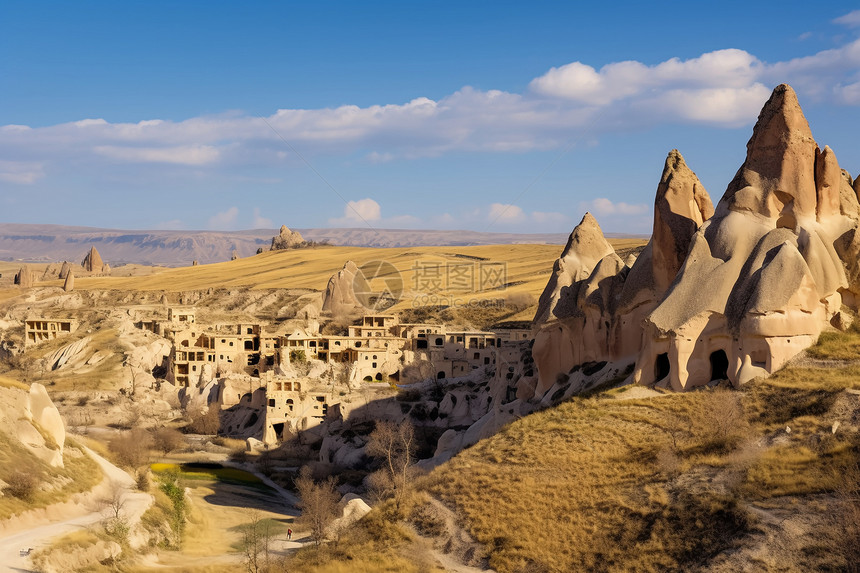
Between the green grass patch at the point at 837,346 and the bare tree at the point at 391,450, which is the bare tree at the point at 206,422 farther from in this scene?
the green grass patch at the point at 837,346

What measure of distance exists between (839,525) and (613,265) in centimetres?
2050

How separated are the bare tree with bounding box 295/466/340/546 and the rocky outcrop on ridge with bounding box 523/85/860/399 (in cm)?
1193

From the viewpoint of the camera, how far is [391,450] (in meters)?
47.4

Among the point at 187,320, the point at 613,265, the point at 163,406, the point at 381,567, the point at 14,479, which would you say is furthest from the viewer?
the point at 187,320

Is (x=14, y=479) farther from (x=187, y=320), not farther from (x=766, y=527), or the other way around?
(x=187, y=320)

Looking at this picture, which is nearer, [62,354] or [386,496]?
[386,496]

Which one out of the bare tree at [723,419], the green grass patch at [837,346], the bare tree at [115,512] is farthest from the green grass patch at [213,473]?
the green grass patch at [837,346]

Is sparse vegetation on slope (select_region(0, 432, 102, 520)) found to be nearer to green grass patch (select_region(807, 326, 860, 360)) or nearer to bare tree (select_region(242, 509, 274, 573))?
bare tree (select_region(242, 509, 274, 573))

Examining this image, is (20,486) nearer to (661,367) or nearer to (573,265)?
(661,367)

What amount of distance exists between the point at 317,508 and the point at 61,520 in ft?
27.6

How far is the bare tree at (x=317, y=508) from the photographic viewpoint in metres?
32.2

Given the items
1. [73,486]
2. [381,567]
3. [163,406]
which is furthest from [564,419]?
[163,406]

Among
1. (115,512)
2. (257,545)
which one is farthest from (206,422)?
(257,545)

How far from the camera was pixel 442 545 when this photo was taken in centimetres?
2662
